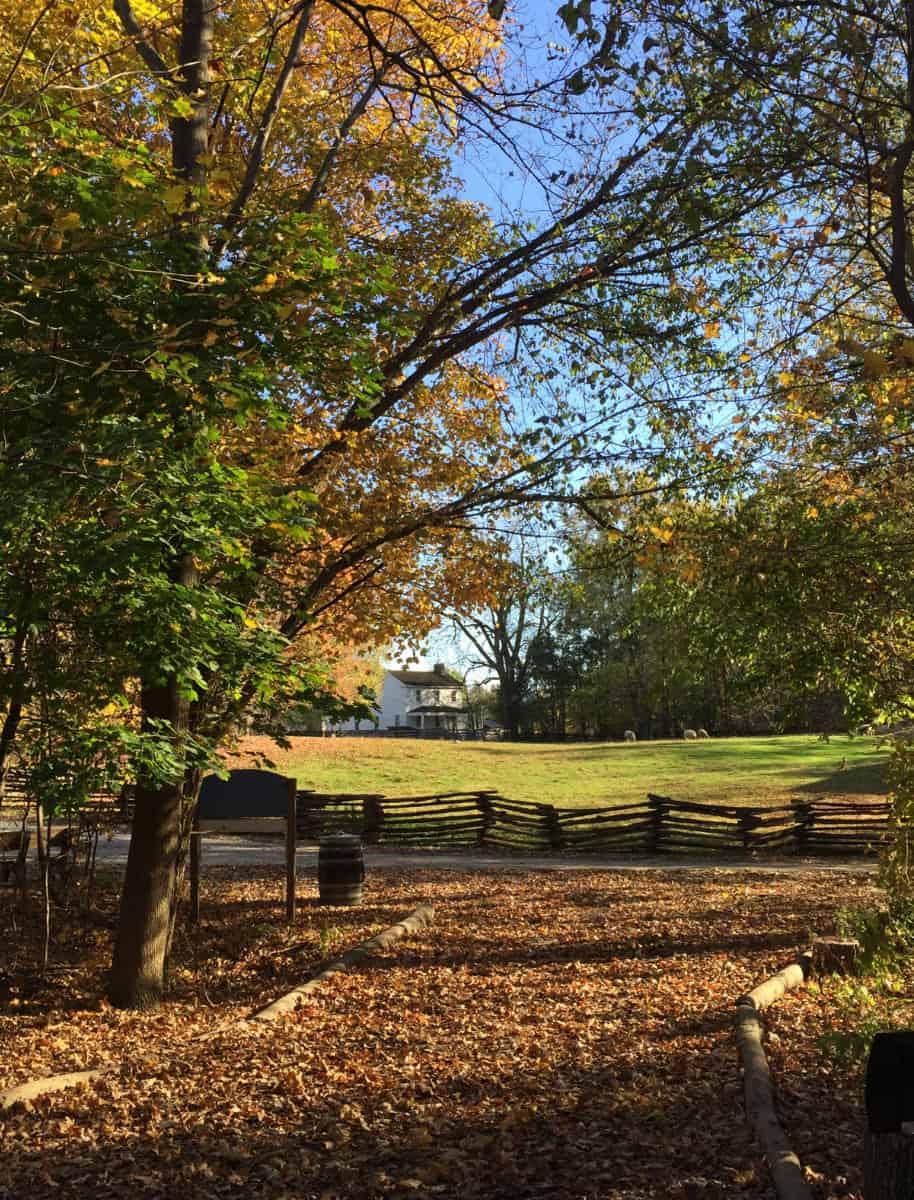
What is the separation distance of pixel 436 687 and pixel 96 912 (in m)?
87.5

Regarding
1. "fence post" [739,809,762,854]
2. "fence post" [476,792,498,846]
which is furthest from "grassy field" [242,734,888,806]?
"fence post" [476,792,498,846]

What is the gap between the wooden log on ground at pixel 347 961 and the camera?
24.9 ft

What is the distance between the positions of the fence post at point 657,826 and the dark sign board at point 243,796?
36.6 feet

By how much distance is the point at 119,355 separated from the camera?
556 centimetres

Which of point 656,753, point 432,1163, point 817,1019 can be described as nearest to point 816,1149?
point 432,1163

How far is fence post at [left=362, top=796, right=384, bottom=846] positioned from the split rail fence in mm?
21

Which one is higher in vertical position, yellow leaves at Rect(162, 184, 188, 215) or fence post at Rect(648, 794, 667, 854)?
yellow leaves at Rect(162, 184, 188, 215)

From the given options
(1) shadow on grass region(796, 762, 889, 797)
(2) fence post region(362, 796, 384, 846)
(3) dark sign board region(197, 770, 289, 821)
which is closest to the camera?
(3) dark sign board region(197, 770, 289, 821)

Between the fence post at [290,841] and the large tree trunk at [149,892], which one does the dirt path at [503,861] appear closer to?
the fence post at [290,841]

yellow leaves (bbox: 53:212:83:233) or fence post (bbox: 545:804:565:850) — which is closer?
yellow leaves (bbox: 53:212:83:233)

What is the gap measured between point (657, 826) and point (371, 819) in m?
5.95

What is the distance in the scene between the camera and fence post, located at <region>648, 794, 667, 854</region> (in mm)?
20797

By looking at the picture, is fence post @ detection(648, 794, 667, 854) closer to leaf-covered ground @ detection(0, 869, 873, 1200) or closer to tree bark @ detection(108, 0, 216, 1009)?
leaf-covered ground @ detection(0, 869, 873, 1200)

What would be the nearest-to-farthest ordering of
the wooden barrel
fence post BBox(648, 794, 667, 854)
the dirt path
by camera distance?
1. the wooden barrel
2. the dirt path
3. fence post BBox(648, 794, 667, 854)
